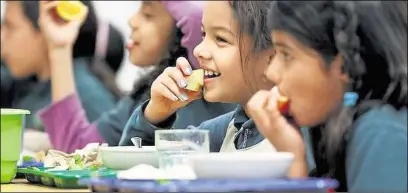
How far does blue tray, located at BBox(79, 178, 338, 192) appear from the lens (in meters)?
0.97

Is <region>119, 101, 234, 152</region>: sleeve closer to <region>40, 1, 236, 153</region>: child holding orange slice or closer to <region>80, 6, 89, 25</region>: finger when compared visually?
<region>40, 1, 236, 153</region>: child holding orange slice

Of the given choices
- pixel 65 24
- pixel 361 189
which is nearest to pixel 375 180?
pixel 361 189

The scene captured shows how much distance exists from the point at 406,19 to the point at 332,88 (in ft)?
0.43

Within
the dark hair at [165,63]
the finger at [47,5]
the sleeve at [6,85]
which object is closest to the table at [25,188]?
the dark hair at [165,63]

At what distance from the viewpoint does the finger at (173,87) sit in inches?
59.0

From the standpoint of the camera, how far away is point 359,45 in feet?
3.59

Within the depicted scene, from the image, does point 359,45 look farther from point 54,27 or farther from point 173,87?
point 54,27

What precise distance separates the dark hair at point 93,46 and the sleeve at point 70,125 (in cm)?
41

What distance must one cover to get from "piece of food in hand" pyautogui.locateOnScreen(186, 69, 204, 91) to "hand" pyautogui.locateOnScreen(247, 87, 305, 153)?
32 cm

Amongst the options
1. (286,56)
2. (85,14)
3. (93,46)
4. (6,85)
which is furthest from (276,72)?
(6,85)

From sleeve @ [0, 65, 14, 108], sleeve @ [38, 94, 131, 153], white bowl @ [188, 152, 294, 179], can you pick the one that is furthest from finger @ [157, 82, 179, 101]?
sleeve @ [0, 65, 14, 108]

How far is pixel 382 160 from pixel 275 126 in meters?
0.16

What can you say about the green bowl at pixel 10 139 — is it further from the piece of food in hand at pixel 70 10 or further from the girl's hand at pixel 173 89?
the piece of food in hand at pixel 70 10

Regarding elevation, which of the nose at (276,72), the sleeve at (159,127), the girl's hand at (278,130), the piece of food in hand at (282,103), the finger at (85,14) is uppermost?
the finger at (85,14)
